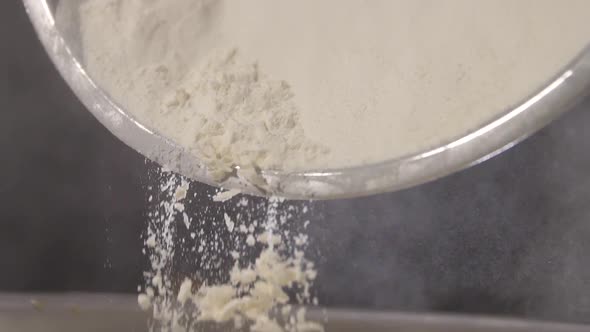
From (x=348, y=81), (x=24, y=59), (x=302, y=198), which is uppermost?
(x=24, y=59)

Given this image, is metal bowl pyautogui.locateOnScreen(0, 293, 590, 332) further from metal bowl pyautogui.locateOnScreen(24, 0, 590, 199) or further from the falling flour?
metal bowl pyautogui.locateOnScreen(24, 0, 590, 199)

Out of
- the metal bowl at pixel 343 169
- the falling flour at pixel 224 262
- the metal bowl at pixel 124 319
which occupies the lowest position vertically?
the metal bowl at pixel 124 319

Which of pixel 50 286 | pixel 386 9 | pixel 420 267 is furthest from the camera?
pixel 50 286

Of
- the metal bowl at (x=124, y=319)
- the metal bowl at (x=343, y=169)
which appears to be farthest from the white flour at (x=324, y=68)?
the metal bowl at (x=124, y=319)

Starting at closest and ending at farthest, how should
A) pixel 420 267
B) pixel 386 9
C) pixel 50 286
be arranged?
pixel 386 9, pixel 420 267, pixel 50 286

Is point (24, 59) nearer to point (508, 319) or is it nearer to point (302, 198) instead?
point (302, 198)

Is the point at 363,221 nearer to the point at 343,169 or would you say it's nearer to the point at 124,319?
the point at 343,169

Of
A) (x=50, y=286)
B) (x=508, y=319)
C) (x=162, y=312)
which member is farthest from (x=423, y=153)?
(x=50, y=286)

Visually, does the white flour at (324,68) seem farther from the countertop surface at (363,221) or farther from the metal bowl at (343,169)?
the countertop surface at (363,221)
